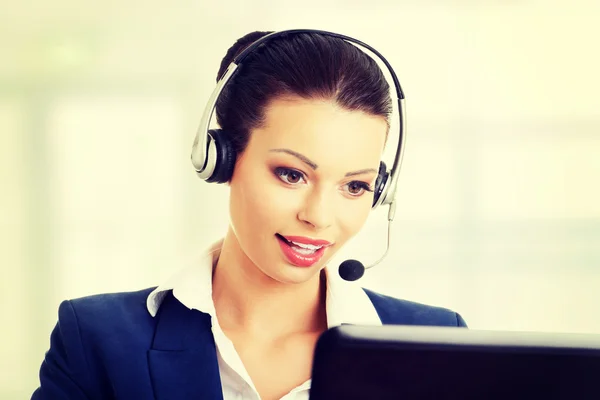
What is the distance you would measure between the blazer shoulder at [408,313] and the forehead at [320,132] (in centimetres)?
39

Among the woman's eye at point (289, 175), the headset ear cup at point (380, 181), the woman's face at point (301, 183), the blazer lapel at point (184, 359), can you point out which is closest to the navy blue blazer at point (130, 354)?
the blazer lapel at point (184, 359)

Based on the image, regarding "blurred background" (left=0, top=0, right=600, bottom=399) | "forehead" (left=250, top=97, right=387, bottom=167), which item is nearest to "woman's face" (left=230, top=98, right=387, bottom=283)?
"forehead" (left=250, top=97, right=387, bottom=167)

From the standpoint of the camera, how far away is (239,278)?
149 cm

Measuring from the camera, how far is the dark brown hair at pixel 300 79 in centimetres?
138

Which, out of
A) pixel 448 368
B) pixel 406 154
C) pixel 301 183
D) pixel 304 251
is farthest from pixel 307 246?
pixel 406 154

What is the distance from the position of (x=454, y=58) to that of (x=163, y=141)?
1.32 meters

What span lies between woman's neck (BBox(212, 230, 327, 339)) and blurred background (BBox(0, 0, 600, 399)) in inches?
57.9

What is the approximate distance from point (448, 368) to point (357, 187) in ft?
2.79

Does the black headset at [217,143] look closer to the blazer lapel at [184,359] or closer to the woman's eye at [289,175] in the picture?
the woman's eye at [289,175]

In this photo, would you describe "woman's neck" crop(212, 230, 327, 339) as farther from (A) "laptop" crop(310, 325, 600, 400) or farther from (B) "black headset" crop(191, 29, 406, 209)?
(A) "laptop" crop(310, 325, 600, 400)

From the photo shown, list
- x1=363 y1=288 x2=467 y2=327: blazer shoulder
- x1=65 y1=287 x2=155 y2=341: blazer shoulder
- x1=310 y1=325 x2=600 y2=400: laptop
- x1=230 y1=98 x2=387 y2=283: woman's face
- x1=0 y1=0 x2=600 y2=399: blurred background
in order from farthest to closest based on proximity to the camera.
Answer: x1=0 y1=0 x2=600 y2=399: blurred background < x1=363 y1=288 x2=467 y2=327: blazer shoulder < x1=65 y1=287 x2=155 y2=341: blazer shoulder < x1=230 y1=98 x2=387 y2=283: woman's face < x1=310 y1=325 x2=600 y2=400: laptop

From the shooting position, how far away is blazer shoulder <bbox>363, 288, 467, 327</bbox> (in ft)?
5.26

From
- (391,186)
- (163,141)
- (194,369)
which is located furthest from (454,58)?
(194,369)

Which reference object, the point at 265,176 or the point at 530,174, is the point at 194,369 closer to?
the point at 265,176
